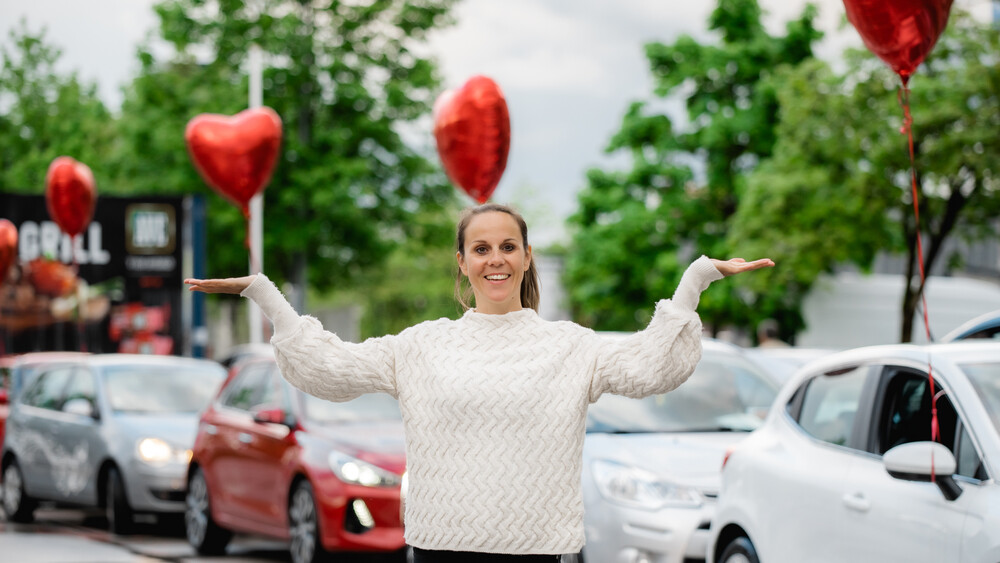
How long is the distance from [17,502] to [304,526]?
5.41m

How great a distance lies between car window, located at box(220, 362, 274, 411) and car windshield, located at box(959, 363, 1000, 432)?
635 cm

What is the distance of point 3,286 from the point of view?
26.0 metres

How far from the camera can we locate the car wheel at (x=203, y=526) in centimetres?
1096

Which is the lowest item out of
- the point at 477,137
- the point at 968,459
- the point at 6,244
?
the point at 6,244

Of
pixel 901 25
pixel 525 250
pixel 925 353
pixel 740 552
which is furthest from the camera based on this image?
pixel 901 25

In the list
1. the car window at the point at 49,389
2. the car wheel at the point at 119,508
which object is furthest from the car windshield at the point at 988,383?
the car window at the point at 49,389

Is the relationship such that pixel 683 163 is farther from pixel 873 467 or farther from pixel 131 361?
pixel 873 467

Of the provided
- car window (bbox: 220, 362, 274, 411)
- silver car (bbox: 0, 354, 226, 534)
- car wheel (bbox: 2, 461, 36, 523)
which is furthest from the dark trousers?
car wheel (bbox: 2, 461, 36, 523)

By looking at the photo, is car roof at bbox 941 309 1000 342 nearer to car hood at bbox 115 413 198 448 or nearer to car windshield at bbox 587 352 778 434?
car windshield at bbox 587 352 778 434

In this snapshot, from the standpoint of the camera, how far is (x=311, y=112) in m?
36.5

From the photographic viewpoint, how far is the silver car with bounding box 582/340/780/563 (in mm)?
7281

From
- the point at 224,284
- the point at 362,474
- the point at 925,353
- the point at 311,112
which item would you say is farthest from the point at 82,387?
the point at 311,112

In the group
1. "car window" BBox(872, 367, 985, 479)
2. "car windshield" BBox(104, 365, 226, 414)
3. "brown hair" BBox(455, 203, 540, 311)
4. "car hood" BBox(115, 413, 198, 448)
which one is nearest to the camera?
"brown hair" BBox(455, 203, 540, 311)

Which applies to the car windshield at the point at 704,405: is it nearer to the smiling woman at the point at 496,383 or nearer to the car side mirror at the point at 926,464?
the car side mirror at the point at 926,464
